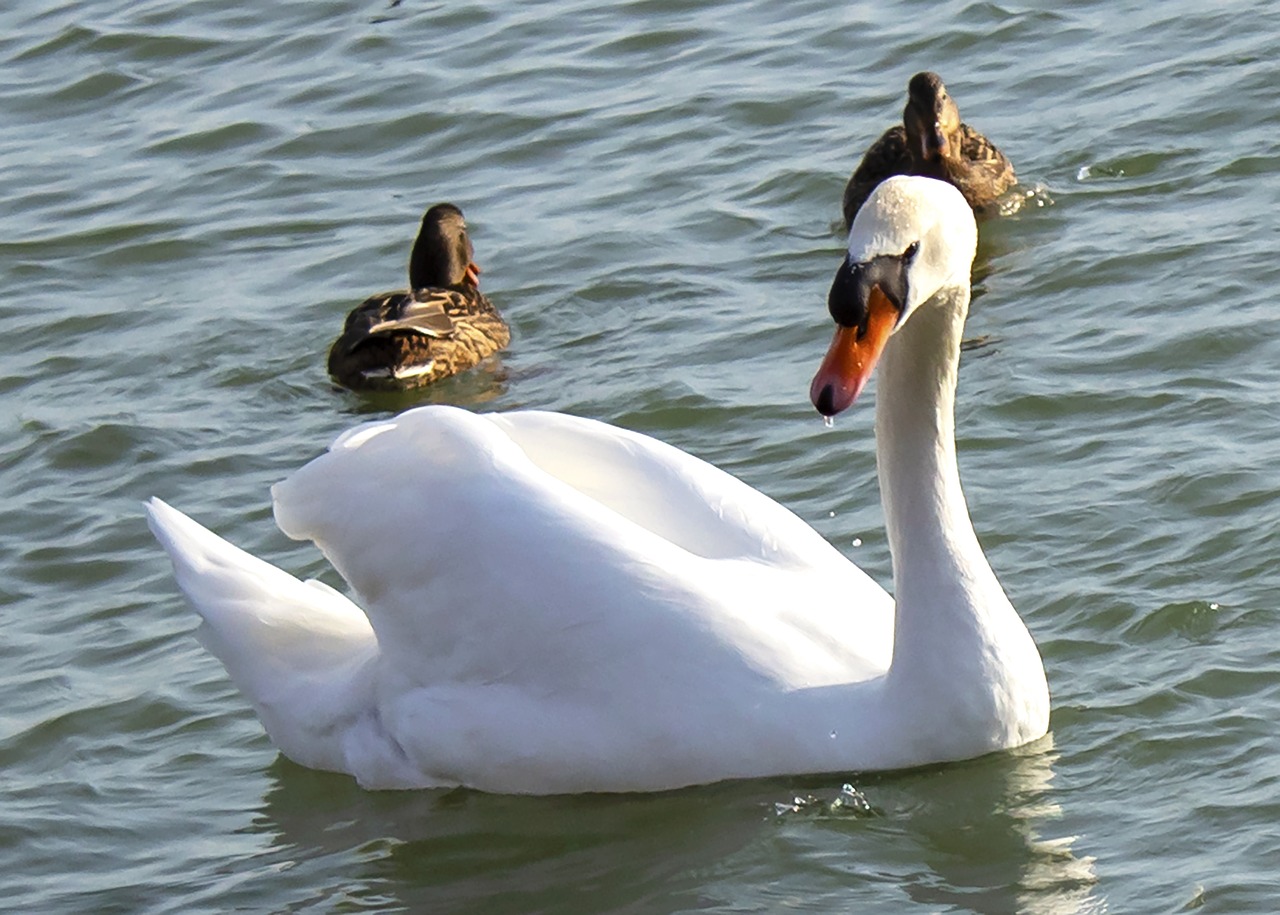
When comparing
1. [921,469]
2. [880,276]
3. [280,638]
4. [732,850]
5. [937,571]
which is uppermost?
[880,276]

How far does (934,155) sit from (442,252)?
2.13m

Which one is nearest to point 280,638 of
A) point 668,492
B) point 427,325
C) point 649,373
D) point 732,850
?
point 668,492

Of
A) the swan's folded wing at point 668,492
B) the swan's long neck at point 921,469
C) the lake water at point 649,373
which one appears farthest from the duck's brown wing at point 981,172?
the swan's long neck at point 921,469

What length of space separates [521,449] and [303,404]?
11.9 feet

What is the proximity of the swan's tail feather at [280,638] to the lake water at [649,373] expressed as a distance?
188 millimetres

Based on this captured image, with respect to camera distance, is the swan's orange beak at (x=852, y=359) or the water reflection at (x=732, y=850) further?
the water reflection at (x=732, y=850)

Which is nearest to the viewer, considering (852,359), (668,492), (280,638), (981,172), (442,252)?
(852,359)

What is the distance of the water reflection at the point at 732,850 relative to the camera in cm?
616

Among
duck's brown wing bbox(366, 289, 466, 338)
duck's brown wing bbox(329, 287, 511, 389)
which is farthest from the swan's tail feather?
duck's brown wing bbox(366, 289, 466, 338)

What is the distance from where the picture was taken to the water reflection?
6.16m

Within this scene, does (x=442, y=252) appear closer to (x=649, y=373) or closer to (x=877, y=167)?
(x=649, y=373)

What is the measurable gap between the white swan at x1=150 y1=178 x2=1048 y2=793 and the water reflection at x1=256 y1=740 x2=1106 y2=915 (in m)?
0.08

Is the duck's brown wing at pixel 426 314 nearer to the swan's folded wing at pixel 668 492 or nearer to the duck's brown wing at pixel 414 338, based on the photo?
the duck's brown wing at pixel 414 338

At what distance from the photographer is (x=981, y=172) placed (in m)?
11.5
